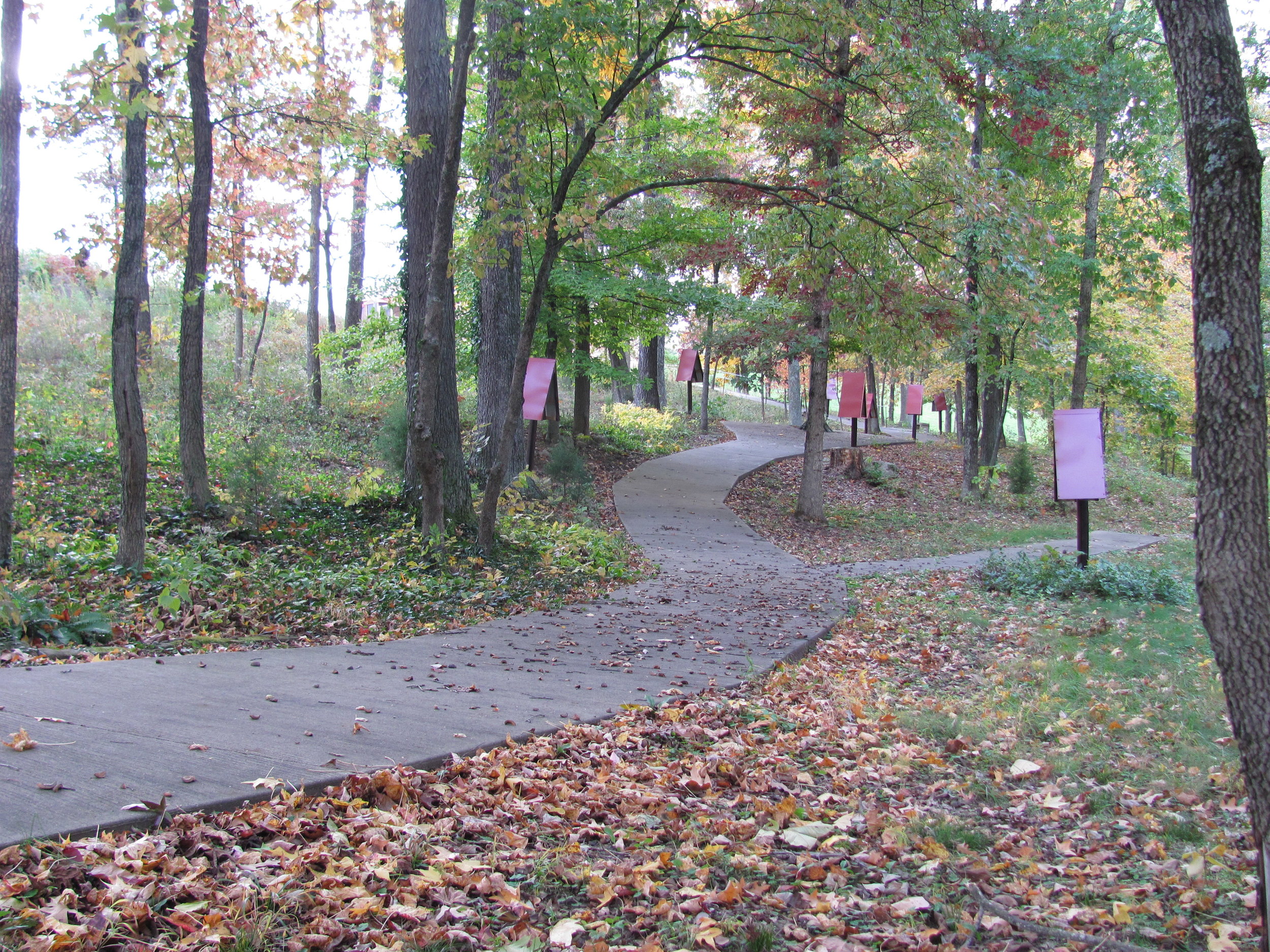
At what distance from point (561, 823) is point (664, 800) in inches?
23.2

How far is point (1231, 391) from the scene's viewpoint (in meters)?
2.85

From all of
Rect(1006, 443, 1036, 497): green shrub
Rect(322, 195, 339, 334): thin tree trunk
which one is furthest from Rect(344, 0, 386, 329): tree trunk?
Rect(1006, 443, 1036, 497): green shrub

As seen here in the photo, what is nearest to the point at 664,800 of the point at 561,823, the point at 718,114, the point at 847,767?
the point at 561,823

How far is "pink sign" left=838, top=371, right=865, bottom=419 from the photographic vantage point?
21203 mm

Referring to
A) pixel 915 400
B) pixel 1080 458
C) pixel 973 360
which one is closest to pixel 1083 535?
pixel 1080 458

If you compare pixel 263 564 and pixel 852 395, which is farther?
pixel 852 395

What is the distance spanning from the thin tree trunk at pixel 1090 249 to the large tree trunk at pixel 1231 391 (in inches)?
502

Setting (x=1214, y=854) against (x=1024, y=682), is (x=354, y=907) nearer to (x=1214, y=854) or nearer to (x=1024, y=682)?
(x=1214, y=854)

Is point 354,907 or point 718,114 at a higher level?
point 718,114

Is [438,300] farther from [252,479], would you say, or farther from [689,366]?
[689,366]

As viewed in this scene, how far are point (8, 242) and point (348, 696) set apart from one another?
5.21 metres

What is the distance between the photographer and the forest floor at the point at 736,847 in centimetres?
257

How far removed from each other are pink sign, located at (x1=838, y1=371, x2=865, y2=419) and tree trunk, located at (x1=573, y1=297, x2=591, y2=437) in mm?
6719

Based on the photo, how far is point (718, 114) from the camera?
14422mm
